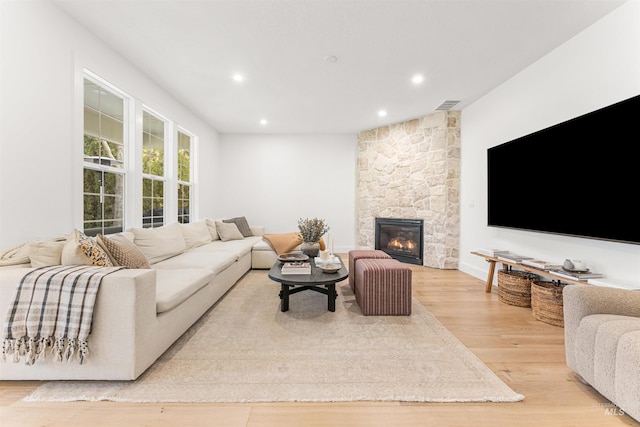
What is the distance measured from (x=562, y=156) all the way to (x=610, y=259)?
979mm

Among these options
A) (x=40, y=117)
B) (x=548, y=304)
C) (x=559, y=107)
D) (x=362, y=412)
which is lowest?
(x=362, y=412)

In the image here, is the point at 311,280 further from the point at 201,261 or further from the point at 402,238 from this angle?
→ the point at 402,238

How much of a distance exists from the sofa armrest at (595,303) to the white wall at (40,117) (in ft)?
12.5

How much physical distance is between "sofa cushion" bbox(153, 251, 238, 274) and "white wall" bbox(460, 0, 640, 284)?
3483mm

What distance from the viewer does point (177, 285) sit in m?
2.12

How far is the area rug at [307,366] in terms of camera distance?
151 cm

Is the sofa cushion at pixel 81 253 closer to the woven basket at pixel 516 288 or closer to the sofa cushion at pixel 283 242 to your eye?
the sofa cushion at pixel 283 242

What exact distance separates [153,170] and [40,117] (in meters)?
1.80

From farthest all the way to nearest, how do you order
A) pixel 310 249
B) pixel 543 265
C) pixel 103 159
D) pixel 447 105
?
pixel 447 105, pixel 310 249, pixel 103 159, pixel 543 265

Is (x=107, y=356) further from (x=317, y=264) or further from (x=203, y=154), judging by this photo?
(x=203, y=154)

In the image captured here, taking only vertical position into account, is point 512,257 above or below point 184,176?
below

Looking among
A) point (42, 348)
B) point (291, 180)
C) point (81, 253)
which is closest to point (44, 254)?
point (81, 253)

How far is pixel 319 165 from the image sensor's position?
6176mm

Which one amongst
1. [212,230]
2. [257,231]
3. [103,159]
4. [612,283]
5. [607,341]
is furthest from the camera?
[257,231]
